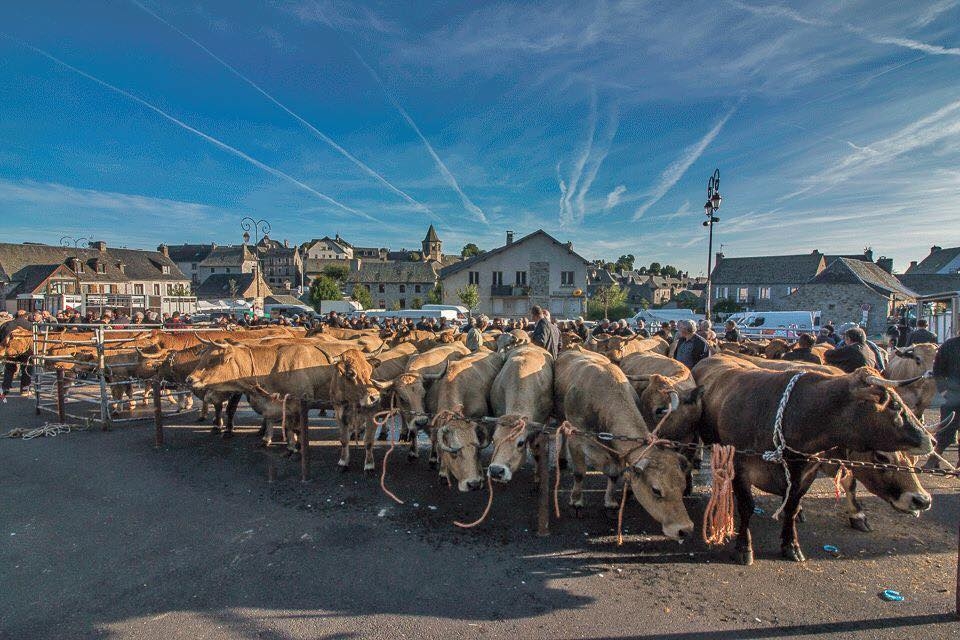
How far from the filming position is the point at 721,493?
A: 4961 mm

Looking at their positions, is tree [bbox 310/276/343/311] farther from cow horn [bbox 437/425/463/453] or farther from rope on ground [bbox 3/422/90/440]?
cow horn [bbox 437/425/463/453]

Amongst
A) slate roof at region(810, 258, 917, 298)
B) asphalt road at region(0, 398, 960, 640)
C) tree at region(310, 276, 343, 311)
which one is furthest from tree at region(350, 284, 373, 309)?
asphalt road at region(0, 398, 960, 640)

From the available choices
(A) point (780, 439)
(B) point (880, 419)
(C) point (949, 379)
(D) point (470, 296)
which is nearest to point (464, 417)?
(A) point (780, 439)

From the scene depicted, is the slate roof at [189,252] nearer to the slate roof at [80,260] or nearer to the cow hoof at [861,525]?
the slate roof at [80,260]

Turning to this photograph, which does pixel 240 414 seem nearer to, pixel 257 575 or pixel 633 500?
pixel 257 575

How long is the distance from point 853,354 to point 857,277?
2075 inches

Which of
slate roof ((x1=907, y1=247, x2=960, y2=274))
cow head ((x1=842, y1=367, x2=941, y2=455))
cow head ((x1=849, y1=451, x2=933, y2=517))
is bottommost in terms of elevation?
cow head ((x1=849, y1=451, x2=933, y2=517))

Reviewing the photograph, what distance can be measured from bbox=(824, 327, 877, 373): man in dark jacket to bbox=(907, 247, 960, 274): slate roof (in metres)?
81.9

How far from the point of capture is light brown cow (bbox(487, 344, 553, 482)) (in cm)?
581

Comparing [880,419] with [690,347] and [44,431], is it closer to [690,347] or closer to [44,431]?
[690,347]

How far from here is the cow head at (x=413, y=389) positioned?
296 inches

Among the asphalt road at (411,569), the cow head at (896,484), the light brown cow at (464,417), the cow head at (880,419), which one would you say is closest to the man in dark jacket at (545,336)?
the light brown cow at (464,417)

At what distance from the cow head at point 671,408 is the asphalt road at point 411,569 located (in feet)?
4.37

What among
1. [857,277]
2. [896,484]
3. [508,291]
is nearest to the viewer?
[896,484]
